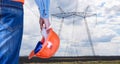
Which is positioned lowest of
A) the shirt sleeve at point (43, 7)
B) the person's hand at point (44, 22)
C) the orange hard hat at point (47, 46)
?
the orange hard hat at point (47, 46)

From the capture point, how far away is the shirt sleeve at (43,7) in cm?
344

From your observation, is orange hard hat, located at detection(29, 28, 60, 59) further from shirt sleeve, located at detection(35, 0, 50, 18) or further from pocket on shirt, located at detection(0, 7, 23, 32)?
pocket on shirt, located at detection(0, 7, 23, 32)

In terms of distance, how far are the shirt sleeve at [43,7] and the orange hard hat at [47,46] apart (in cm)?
31

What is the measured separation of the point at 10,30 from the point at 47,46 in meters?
1.02

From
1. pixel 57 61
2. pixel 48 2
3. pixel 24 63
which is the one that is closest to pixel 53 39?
pixel 48 2

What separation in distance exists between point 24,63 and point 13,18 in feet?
155

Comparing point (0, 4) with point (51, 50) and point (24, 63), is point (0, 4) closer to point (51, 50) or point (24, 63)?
point (51, 50)

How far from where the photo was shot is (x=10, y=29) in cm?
313

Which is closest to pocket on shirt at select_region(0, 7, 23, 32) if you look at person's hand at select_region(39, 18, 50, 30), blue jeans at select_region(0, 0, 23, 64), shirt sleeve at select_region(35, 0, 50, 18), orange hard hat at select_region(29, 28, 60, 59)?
blue jeans at select_region(0, 0, 23, 64)

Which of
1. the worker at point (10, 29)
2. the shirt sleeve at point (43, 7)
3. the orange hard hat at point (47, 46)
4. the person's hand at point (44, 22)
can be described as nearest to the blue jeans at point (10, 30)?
the worker at point (10, 29)

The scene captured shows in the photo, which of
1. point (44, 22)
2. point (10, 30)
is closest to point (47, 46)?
point (44, 22)

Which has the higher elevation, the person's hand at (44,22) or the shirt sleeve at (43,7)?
the shirt sleeve at (43,7)

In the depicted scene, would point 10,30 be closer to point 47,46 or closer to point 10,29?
→ point 10,29

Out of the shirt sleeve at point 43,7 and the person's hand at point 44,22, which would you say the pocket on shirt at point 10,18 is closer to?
the shirt sleeve at point 43,7
